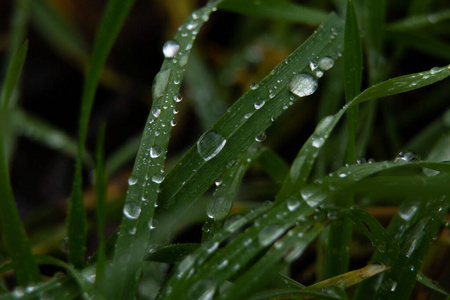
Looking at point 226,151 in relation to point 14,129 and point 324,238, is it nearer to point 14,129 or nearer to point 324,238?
point 324,238

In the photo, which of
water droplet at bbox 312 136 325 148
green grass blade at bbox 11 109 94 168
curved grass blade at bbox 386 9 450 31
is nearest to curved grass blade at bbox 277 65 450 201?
water droplet at bbox 312 136 325 148

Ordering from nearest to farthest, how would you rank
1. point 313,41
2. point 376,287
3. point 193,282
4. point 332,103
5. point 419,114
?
point 193,282 < point 376,287 < point 313,41 < point 332,103 < point 419,114

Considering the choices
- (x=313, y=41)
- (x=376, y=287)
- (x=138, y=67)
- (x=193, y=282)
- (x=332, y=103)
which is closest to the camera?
(x=193, y=282)

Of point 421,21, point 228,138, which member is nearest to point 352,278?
point 228,138

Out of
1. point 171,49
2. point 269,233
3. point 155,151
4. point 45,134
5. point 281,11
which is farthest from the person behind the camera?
point 45,134

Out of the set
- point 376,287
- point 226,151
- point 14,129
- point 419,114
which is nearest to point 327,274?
point 376,287

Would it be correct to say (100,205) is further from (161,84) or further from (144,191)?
(161,84)

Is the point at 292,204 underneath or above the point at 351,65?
underneath

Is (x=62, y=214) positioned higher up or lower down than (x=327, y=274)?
higher up
